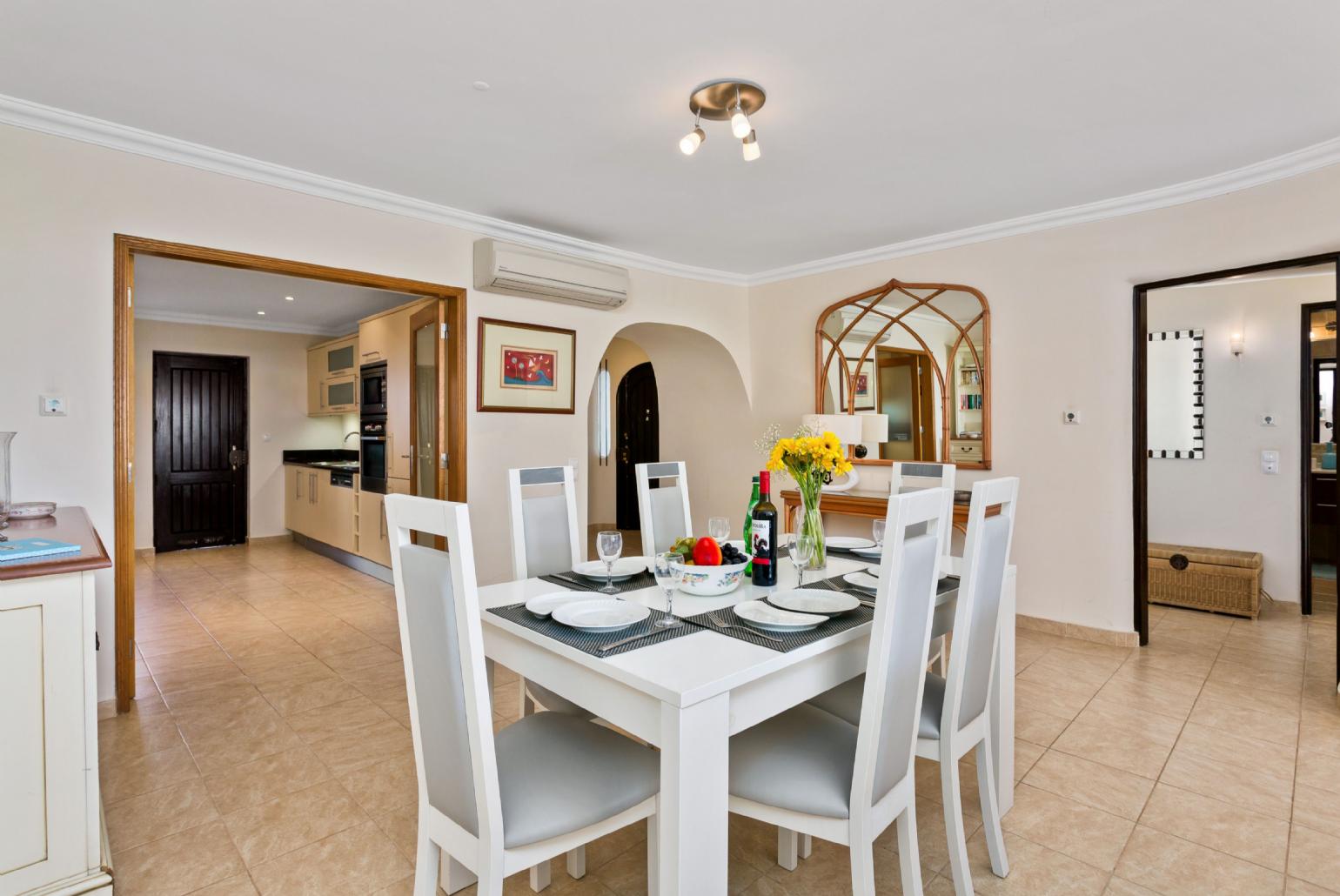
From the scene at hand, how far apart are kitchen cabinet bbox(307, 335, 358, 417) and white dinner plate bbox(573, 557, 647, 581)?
4.81 m

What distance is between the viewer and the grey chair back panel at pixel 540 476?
2543 millimetres

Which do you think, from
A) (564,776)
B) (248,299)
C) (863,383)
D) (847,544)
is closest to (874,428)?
(863,383)

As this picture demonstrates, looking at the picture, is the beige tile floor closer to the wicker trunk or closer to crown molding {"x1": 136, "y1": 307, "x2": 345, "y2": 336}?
the wicker trunk

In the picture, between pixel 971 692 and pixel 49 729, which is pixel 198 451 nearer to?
pixel 49 729

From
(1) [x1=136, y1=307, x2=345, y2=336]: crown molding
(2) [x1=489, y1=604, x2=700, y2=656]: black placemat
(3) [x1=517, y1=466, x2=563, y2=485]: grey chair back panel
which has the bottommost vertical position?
(2) [x1=489, y1=604, x2=700, y2=656]: black placemat

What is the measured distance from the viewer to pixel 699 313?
5230 millimetres

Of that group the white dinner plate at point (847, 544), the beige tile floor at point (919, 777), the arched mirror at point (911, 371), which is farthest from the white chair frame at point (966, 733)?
the arched mirror at point (911, 371)

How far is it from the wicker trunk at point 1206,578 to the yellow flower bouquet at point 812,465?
363 cm

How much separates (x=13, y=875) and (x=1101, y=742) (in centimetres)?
326

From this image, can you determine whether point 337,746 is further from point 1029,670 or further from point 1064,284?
point 1064,284

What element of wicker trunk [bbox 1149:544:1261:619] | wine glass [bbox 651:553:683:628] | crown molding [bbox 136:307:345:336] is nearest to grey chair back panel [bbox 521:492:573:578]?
wine glass [bbox 651:553:683:628]

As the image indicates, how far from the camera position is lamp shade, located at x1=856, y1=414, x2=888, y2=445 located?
4.72m

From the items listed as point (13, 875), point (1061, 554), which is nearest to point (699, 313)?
point (1061, 554)

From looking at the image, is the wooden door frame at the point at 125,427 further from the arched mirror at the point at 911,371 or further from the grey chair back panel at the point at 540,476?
the arched mirror at the point at 911,371
